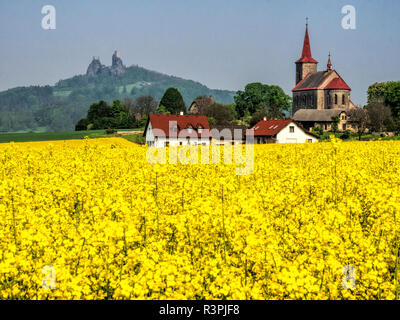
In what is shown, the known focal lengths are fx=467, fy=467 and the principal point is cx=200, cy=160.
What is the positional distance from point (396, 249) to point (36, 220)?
→ 18.4 ft

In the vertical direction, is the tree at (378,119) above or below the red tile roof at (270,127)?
above

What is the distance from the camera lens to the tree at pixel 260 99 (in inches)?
5487

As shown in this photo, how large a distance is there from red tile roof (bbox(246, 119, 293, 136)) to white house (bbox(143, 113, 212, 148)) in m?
9.17

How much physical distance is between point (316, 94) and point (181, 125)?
7637cm

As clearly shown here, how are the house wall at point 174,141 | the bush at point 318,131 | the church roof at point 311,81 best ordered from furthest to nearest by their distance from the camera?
the church roof at point 311,81, the bush at point 318,131, the house wall at point 174,141

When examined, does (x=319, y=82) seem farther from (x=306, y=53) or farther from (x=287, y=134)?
(x=287, y=134)

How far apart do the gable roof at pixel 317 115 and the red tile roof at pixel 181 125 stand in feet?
174

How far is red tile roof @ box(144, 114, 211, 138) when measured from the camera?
211 feet

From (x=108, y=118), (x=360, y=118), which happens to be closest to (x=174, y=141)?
(x=108, y=118)

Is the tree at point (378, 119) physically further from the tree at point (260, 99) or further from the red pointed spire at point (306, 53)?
the red pointed spire at point (306, 53)

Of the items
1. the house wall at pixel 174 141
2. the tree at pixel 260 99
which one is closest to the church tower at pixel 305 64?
the tree at pixel 260 99
